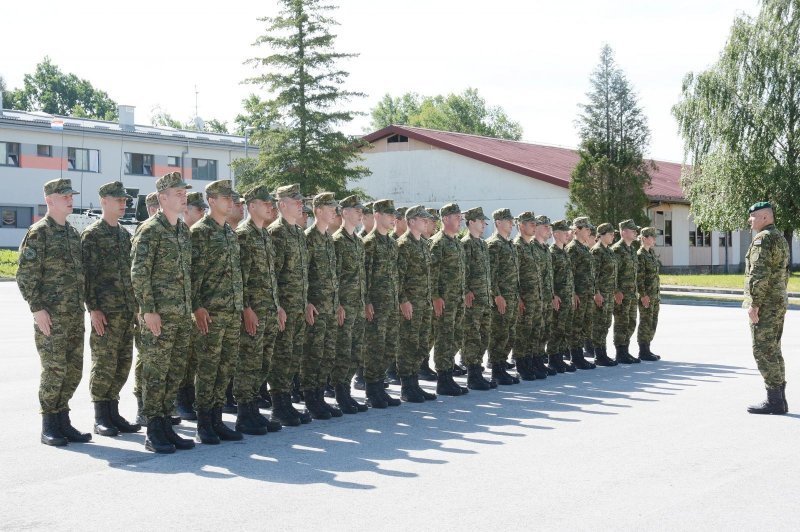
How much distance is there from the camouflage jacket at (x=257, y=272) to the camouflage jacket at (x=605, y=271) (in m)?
6.06

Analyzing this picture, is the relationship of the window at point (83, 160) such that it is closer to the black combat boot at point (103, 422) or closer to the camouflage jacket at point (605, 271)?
the camouflage jacket at point (605, 271)

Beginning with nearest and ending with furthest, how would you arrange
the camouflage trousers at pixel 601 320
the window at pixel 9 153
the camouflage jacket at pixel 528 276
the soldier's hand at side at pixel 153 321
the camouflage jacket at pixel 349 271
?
the soldier's hand at side at pixel 153 321 → the camouflage jacket at pixel 349 271 → the camouflage jacket at pixel 528 276 → the camouflage trousers at pixel 601 320 → the window at pixel 9 153

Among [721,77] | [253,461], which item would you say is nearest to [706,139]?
[721,77]

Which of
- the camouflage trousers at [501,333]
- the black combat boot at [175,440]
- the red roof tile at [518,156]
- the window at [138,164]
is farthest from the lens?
the window at [138,164]

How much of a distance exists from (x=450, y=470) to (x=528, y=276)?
5.23m

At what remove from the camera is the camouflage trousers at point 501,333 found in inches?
419

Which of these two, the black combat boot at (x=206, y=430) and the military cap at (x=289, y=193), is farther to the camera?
the military cap at (x=289, y=193)

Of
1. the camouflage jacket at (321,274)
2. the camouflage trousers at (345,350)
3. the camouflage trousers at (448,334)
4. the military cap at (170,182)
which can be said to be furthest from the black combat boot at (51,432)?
the camouflage trousers at (448,334)

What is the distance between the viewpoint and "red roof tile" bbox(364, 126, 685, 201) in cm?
3744

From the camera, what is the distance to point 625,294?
12703mm

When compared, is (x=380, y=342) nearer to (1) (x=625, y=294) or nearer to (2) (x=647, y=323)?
(1) (x=625, y=294)

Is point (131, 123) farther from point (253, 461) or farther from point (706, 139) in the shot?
point (253, 461)

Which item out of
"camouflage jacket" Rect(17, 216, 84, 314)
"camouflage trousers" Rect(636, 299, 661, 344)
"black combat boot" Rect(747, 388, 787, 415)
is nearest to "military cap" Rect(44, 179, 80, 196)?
"camouflage jacket" Rect(17, 216, 84, 314)

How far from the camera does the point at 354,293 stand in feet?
28.9
